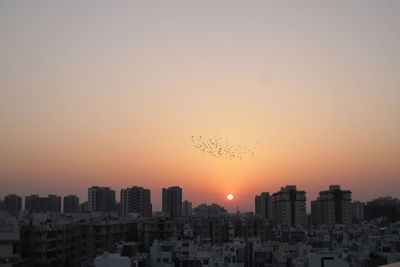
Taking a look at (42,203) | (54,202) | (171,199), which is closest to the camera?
(42,203)

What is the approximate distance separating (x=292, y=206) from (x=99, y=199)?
99.2 feet

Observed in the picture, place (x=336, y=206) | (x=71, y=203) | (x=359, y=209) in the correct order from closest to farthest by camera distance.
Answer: (x=336, y=206), (x=71, y=203), (x=359, y=209)

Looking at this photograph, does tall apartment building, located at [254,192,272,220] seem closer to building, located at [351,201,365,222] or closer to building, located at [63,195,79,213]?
building, located at [351,201,365,222]

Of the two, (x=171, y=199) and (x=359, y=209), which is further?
(x=359, y=209)

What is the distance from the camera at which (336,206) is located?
280ft

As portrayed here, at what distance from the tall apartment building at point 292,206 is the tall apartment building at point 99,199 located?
Result: 26644 mm

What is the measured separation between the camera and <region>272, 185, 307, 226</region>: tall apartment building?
86062mm

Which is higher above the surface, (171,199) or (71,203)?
(171,199)

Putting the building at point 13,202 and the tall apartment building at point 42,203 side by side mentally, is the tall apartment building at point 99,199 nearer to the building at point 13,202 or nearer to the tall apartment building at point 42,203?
the tall apartment building at point 42,203

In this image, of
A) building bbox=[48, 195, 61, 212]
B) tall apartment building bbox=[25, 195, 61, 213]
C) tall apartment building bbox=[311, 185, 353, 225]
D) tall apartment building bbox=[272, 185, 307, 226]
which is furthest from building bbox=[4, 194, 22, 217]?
tall apartment building bbox=[311, 185, 353, 225]

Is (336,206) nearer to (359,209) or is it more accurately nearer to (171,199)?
(359,209)

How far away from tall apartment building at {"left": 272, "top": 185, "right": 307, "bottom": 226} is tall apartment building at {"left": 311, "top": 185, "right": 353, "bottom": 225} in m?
3.63

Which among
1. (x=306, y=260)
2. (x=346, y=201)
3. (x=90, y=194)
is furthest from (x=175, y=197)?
(x=306, y=260)

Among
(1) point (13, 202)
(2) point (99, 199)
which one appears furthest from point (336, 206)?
(1) point (13, 202)
